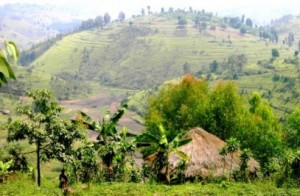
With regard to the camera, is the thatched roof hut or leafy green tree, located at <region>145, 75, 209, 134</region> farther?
leafy green tree, located at <region>145, 75, 209, 134</region>

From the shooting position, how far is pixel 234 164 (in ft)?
107

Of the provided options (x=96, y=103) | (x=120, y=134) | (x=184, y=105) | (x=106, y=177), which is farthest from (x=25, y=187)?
(x=96, y=103)

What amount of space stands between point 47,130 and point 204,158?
13.2m

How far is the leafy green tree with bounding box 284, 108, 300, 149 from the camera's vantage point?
149ft

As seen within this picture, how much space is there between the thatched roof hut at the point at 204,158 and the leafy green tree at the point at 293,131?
47.2ft

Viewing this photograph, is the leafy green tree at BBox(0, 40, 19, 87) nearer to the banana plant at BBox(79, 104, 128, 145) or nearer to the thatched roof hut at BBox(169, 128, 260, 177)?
the banana plant at BBox(79, 104, 128, 145)

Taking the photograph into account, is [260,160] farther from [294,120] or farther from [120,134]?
[120,134]

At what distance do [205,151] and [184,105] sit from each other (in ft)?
36.9

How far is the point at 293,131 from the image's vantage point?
4584 centimetres

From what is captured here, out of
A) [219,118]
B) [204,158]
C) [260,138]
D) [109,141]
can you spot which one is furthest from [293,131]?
[109,141]

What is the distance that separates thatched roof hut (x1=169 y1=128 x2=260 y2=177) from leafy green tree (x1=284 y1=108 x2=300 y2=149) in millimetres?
14396

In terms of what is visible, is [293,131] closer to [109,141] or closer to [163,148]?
[163,148]

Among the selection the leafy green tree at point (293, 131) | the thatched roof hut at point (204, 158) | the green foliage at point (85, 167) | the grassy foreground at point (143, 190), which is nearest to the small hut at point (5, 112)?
the leafy green tree at point (293, 131)

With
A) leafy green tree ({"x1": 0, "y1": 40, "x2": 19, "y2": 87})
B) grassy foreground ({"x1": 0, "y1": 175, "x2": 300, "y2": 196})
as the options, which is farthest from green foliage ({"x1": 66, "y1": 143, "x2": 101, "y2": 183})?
leafy green tree ({"x1": 0, "y1": 40, "x2": 19, "y2": 87})
